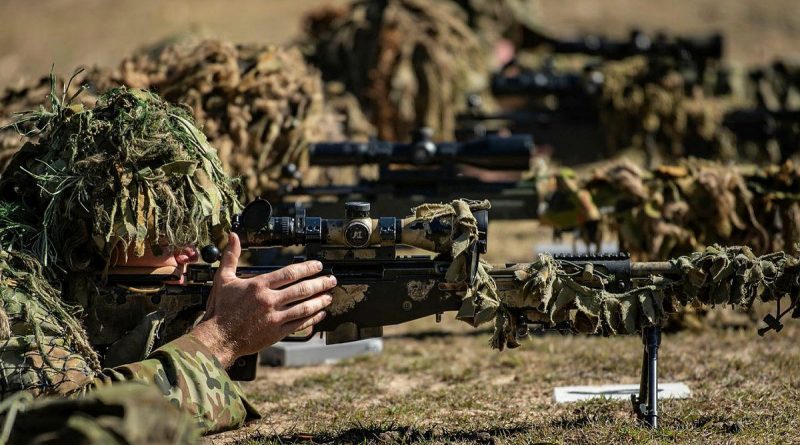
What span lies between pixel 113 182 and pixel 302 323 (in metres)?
0.95

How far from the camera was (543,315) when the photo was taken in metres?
4.24

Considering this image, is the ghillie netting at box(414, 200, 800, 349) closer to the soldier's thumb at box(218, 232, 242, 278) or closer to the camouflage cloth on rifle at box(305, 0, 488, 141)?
the soldier's thumb at box(218, 232, 242, 278)

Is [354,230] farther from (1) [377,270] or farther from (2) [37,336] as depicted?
(2) [37,336]

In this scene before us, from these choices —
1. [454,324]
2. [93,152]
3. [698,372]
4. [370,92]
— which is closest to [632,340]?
[698,372]

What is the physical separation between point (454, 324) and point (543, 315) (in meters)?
3.78

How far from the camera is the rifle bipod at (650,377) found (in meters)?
4.32

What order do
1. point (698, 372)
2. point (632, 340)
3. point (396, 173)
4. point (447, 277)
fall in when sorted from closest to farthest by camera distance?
point (447, 277) → point (698, 372) → point (632, 340) → point (396, 173)

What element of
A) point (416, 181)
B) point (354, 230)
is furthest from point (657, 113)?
point (354, 230)

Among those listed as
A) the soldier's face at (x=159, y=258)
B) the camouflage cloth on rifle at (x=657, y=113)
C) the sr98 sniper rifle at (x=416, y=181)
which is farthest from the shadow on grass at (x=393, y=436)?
the camouflage cloth on rifle at (x=657, y=113)

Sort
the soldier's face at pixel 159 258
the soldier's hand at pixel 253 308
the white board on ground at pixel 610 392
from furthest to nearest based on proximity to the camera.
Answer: the white board on ground at pixel 610 392
the soldier's face at pixel 159 258
the soldier's hand at pixel 253 308

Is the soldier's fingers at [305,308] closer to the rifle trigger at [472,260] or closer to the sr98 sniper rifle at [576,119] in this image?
the rifle trigger at [472,260]

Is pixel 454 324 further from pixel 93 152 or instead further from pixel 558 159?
pixel 558 159

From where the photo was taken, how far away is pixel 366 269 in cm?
420

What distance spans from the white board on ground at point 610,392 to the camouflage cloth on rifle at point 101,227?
1.98m
